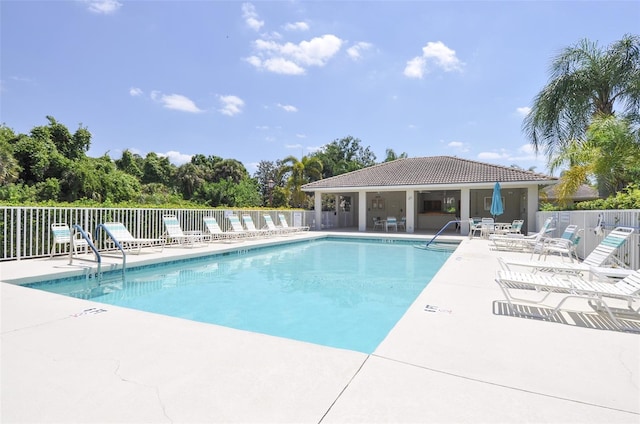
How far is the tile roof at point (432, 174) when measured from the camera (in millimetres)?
17578

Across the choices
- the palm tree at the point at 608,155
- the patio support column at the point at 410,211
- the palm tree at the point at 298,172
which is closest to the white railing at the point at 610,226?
the palm tree at the point at 608,155

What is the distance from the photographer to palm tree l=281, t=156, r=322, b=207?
1183 inches

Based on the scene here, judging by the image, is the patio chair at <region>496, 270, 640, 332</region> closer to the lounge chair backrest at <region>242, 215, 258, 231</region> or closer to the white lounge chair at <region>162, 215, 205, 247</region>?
the white lounge chair at <region>162, 215, 205, 247</region>

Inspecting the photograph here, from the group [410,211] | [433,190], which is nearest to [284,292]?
[410,211]

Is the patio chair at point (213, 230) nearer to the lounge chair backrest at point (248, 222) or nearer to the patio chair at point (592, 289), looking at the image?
the lounge chair backrest at point (248, 222)

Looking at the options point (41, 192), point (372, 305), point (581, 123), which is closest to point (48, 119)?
point (41, 192)

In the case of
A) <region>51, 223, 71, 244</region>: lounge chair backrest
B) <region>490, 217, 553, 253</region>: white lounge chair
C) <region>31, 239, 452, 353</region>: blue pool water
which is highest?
<region>51, 223, 71, 244</region>: lounge chair backrest

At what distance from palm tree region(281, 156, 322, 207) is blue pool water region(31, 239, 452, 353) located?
760 inches

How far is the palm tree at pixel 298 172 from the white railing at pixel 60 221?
16641mm

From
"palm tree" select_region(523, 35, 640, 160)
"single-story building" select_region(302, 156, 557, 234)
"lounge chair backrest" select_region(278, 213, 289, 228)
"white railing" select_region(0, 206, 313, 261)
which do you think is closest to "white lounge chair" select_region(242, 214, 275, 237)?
"lounge chair backrest" select_region(278, 213, 289, 228)

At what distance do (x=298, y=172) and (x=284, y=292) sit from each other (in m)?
24.0

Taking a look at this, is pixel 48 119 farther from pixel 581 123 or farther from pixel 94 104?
pixel 581 123

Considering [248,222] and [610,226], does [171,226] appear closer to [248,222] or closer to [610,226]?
[248,222]

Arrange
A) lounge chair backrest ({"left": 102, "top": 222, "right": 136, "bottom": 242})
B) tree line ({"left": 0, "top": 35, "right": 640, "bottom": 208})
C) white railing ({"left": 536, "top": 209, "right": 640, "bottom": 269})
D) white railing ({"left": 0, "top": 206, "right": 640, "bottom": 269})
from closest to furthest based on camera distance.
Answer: white railing ({"left": 536, "top": 209, "right": 640, "bottom": 269}) → white railing ({"left": 0, "top": 206, "right": 640, "bottom": 269}) → lounge chair backrest ({"left": 102, "top": 222, "right": 136, "bottom": 242}) → tree line ({"left": 0, "top": 35, "right": 640, "bottom": 208})
